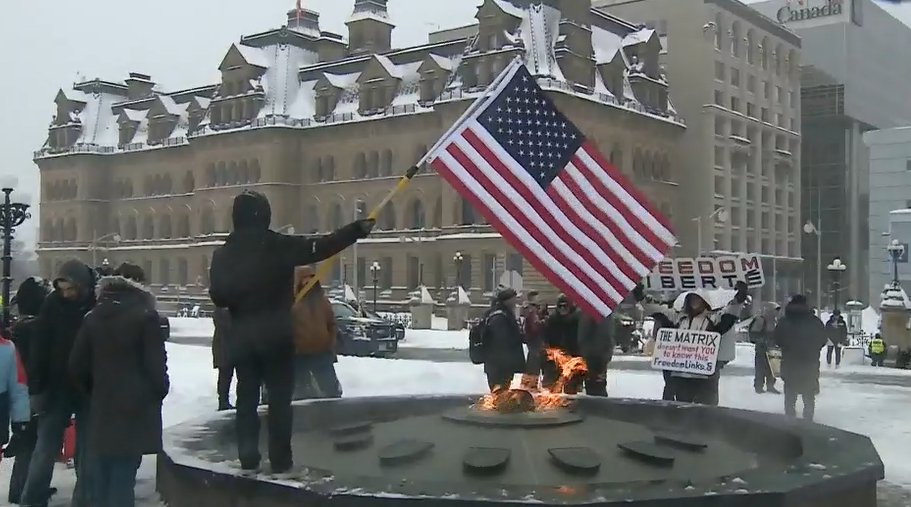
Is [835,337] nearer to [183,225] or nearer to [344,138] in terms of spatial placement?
[344,138]

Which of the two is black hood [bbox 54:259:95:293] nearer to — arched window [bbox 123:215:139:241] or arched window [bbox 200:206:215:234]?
arched window [bbox 200:206:215:234]

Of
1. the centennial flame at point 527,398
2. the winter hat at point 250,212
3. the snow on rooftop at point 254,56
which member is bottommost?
the centennial flame at point 527,398

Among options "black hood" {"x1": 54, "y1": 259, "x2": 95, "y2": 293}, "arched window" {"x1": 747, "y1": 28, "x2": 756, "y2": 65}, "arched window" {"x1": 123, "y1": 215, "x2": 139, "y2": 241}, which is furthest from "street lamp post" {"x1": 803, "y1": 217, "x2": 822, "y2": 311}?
"black hood" {"x1": 54, "y1": 259, "x2": 95, "y2": 293}

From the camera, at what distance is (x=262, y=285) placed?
6410mm

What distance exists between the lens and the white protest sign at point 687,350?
1085 centimetres

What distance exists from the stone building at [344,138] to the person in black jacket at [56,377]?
4880 centimetres

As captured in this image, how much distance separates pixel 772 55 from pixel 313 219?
1409 inches

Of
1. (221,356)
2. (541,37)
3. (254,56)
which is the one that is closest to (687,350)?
(221,356)

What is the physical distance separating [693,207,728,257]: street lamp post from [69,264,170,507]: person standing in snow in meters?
61.8

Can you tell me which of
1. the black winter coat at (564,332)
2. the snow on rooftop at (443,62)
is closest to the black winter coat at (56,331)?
the black winter coat at (564,332)

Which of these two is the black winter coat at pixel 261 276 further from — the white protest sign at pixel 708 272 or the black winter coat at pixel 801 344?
the white protest sign at pixel 708 272

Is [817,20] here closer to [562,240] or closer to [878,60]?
[878,60]

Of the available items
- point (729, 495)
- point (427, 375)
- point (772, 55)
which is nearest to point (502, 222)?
point (729, 495)

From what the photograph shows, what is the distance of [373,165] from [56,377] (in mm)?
60087
